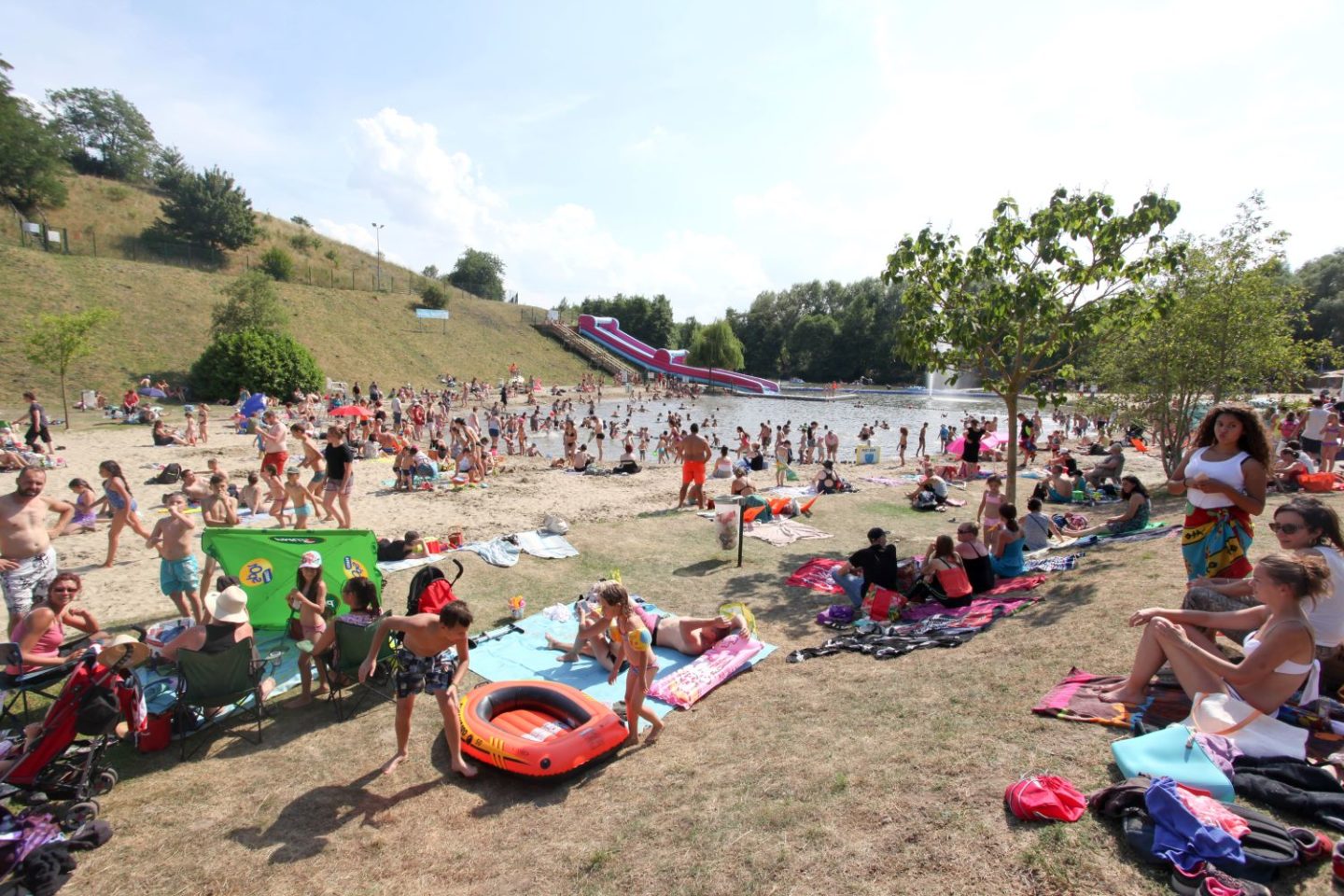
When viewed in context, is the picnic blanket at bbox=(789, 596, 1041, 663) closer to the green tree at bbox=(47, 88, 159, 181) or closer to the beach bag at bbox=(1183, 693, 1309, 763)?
the beach bag at bbox=(1183, 693, 1309, 763)

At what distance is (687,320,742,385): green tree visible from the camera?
6253cm

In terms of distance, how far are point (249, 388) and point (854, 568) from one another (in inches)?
1134

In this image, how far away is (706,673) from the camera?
19.7ft

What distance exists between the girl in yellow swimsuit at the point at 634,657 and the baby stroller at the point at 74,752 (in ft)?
10.7

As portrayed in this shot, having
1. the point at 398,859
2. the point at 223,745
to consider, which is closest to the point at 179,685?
the point at 223,745

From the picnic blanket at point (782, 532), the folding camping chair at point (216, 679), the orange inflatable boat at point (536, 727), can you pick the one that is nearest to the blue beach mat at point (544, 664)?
the orange inflatable boat at point (536, 727)

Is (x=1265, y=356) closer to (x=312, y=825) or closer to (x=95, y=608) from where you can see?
(x=312, y=825)

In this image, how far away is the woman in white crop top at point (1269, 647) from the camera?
11.3ft

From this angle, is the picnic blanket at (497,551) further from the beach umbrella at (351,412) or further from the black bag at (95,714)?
the beach umbrella at (351,412)

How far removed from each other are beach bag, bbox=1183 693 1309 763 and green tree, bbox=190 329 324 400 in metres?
32.1

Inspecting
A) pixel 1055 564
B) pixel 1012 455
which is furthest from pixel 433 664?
pixel 1012 455

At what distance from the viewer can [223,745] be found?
4.98m

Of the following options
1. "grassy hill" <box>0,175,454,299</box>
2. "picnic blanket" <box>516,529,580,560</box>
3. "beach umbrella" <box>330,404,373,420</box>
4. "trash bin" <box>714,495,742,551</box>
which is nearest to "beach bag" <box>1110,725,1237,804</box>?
"trash bin" <box>714,495,742,551</box>

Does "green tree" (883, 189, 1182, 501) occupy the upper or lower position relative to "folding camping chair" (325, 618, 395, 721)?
upper
